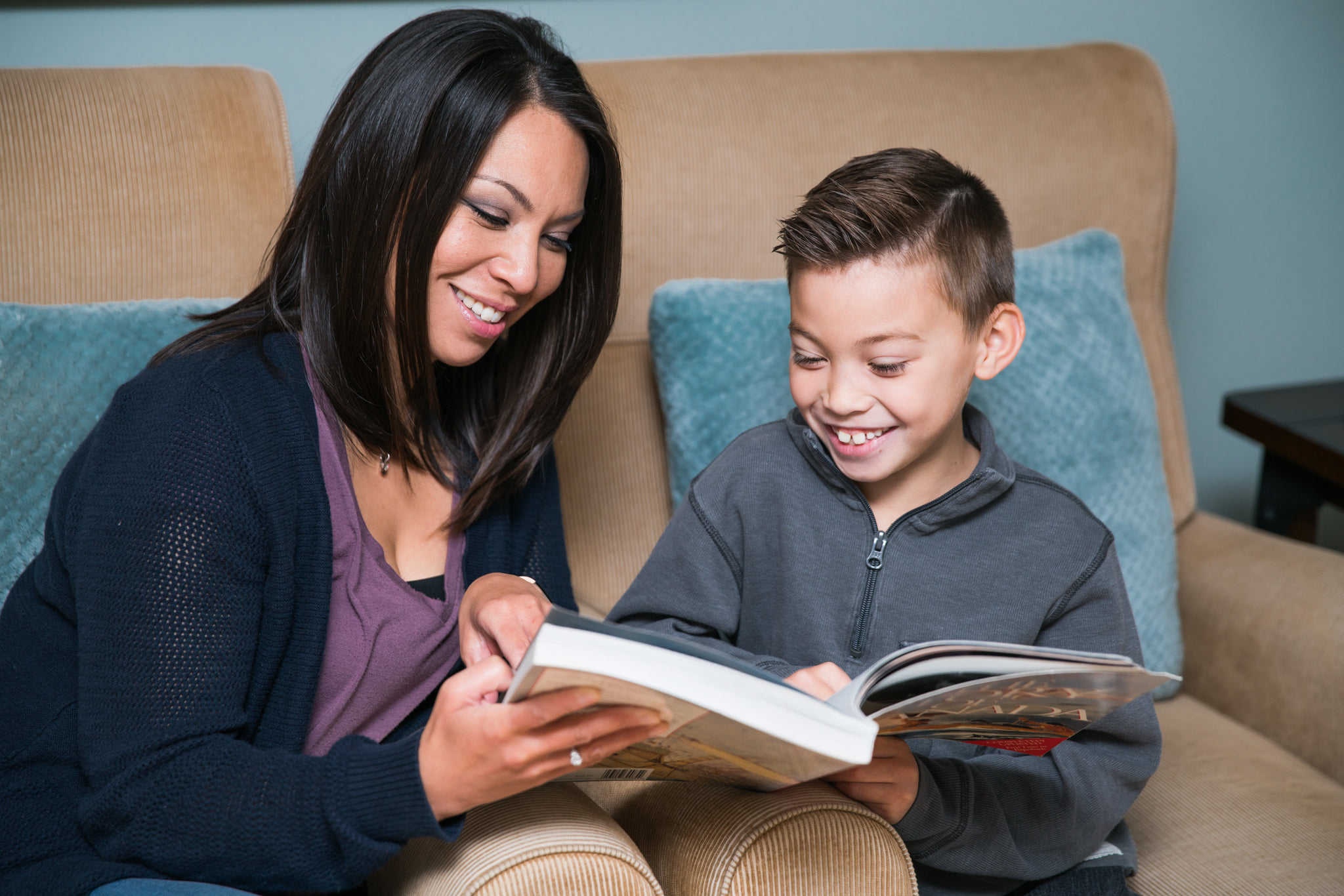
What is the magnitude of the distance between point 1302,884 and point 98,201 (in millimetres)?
1501

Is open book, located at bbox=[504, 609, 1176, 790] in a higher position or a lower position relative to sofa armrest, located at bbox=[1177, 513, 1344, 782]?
higher

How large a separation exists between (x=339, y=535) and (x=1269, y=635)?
3.94ft

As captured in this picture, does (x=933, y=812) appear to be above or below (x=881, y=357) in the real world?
below

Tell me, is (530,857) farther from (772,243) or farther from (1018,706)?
(772,243)

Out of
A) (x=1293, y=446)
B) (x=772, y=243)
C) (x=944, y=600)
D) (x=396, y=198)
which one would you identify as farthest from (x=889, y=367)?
(x=1293, y=446)

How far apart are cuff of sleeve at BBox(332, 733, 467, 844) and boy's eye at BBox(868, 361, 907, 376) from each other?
1.68 feet

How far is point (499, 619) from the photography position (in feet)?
3.03

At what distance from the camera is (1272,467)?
167cm

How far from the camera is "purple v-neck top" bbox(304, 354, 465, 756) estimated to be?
0.98 meters

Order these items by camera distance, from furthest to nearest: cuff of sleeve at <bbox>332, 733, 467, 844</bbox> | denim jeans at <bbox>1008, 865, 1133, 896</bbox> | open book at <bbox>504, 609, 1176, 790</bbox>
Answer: denim jeans at <bbox>1008, 865, 1133, 896</bbox> → cuff of sleeve at <bbox>332, 733, 467, 844</bbox> → open book at <bbox>504, 609, 1176, 790</bbox>

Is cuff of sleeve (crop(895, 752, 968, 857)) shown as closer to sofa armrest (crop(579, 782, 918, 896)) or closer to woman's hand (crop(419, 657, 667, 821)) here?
sofa armrest (crop(579, 782, 918, 896))

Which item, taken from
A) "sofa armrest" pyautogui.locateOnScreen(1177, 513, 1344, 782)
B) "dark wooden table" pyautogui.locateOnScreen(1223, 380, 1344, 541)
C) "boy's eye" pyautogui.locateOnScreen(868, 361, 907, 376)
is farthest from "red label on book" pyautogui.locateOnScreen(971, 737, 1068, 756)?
"dark wooden table" pyautogui.locateOnScreen(1223, 380, 1344, 541)

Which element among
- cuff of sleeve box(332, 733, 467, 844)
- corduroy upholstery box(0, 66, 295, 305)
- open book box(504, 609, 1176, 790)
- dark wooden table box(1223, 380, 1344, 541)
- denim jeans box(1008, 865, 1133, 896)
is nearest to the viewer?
open book box(504, 609, 1176, 790)

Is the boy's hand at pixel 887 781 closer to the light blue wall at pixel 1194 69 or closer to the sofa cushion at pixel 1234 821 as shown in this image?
the sofa cushion at pixel 1234 821
